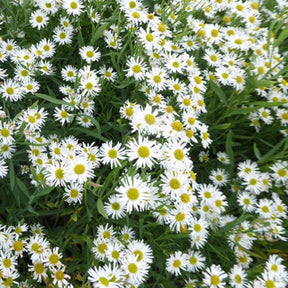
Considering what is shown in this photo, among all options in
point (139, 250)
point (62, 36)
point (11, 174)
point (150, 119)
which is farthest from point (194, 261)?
point (62, 36)

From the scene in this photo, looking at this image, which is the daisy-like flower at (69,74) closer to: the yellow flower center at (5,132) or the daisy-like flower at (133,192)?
the yellow flower center at (5,132)

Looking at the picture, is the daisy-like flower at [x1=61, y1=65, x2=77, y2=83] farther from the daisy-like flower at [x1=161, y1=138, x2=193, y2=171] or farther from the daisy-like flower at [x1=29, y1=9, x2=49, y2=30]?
the daisy-like flower at [x1=161, y1=138, x2=193, y2=171]

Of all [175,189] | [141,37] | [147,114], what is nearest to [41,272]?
[175,189]

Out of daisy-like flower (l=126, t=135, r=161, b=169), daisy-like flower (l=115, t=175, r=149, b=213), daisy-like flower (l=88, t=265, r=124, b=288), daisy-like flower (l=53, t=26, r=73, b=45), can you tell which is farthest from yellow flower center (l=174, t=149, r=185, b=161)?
daisy-like flower (l=53, t=26, r=73, b=45)

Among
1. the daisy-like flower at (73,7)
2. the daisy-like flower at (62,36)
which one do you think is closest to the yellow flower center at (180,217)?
the daisy-like flower at (62,36)

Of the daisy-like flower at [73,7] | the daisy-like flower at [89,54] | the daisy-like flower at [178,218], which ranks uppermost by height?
the daisy-like flower at [73,7]
